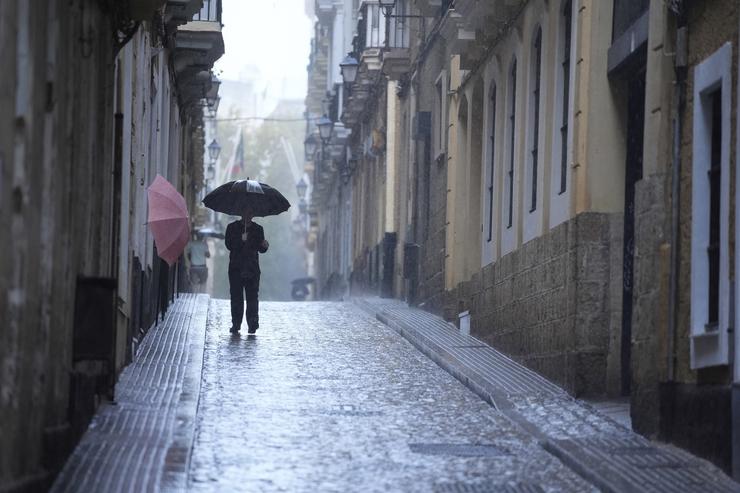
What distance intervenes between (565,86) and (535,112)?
62.6 inches

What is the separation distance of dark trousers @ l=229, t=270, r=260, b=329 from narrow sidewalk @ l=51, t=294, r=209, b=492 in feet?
8.42

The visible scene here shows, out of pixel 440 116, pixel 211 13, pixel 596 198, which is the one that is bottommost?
A: pixel 596 198

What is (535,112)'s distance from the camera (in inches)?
723

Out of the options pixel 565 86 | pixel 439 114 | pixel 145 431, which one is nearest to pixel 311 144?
pixel 439 114

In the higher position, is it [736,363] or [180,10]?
[180,10]

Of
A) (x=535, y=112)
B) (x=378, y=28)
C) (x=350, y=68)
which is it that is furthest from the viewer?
(x=350, y=68)

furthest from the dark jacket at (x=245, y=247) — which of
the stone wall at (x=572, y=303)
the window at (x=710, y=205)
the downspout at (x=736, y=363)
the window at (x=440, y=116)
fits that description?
the downspout at (x=736, y=363)

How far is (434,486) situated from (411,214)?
18.8 metres

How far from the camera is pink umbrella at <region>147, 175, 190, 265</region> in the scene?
17766 millimetres

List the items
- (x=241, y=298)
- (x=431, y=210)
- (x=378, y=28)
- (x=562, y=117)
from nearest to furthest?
1. (x=562, y=117)
2. (x=241, y=298)
3. (x=431, y=210)
4. (x=378, y=28)

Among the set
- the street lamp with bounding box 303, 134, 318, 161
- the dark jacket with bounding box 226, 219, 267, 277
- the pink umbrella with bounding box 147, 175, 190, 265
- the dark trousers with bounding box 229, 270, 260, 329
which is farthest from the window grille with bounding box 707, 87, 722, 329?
the street lamp with bounding box 303, 134, 318, 161

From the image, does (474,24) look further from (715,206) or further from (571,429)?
(715,206)

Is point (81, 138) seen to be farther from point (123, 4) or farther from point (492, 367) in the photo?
point (492, 367)

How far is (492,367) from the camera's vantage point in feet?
56.7
